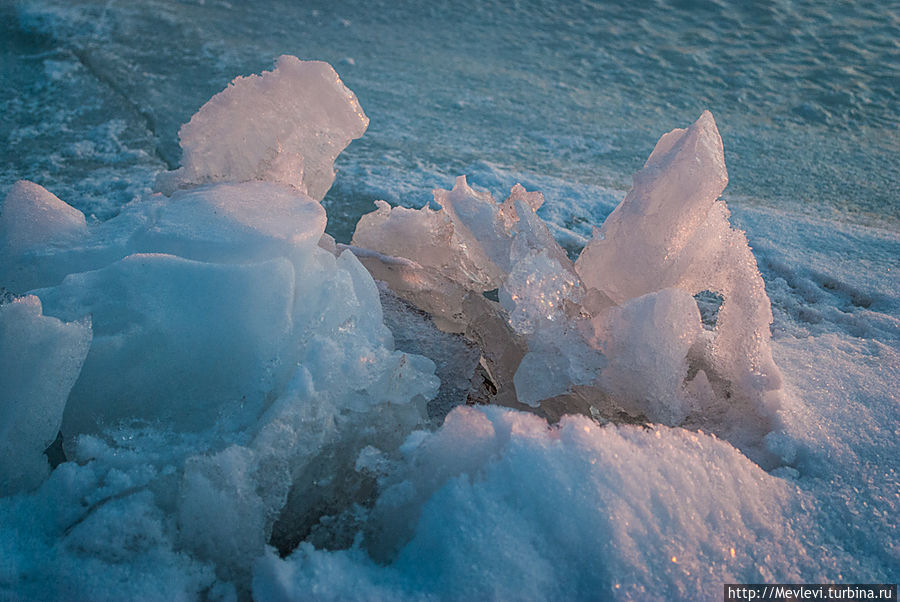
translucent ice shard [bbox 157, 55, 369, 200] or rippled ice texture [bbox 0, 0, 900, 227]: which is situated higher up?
translucent ice shard [bbox 157, 55, 369, 200]

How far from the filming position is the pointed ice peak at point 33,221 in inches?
68.8

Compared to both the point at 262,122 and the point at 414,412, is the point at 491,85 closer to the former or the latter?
the point at 262,122

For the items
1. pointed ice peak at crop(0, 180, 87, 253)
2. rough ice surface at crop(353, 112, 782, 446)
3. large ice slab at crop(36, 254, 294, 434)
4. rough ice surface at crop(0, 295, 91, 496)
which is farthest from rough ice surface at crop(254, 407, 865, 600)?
pointed ice peak at crop(0, 180, 87, 253)

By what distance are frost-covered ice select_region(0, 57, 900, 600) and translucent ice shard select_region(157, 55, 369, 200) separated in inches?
0.6

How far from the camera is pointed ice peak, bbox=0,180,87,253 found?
1748 millimetres

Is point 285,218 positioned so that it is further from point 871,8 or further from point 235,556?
point 871,8

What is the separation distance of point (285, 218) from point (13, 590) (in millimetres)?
1027

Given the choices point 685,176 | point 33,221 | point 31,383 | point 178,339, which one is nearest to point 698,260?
point 685,176

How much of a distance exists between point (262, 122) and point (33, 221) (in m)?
0.75

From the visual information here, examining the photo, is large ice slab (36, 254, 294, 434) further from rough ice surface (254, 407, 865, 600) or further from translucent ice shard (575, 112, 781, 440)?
translucent ice shard (575, 112, 781, 440)

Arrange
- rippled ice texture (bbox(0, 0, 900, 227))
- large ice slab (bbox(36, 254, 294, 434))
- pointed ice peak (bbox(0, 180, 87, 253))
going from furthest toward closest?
1. rippled ice texture (bbox(0, 0, 900, 227))
2. pointed ice peak (bbox(0, 180, 87, 253))
3. large ice slab (bbox(36, 254, 294, 434))

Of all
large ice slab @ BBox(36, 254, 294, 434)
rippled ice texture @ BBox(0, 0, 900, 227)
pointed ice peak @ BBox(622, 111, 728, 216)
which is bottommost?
rippled ice texture @ BBox(0, 0, 900, 227)

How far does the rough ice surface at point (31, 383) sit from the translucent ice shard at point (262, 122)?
905 mm

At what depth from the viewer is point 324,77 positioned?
7.00 feet
